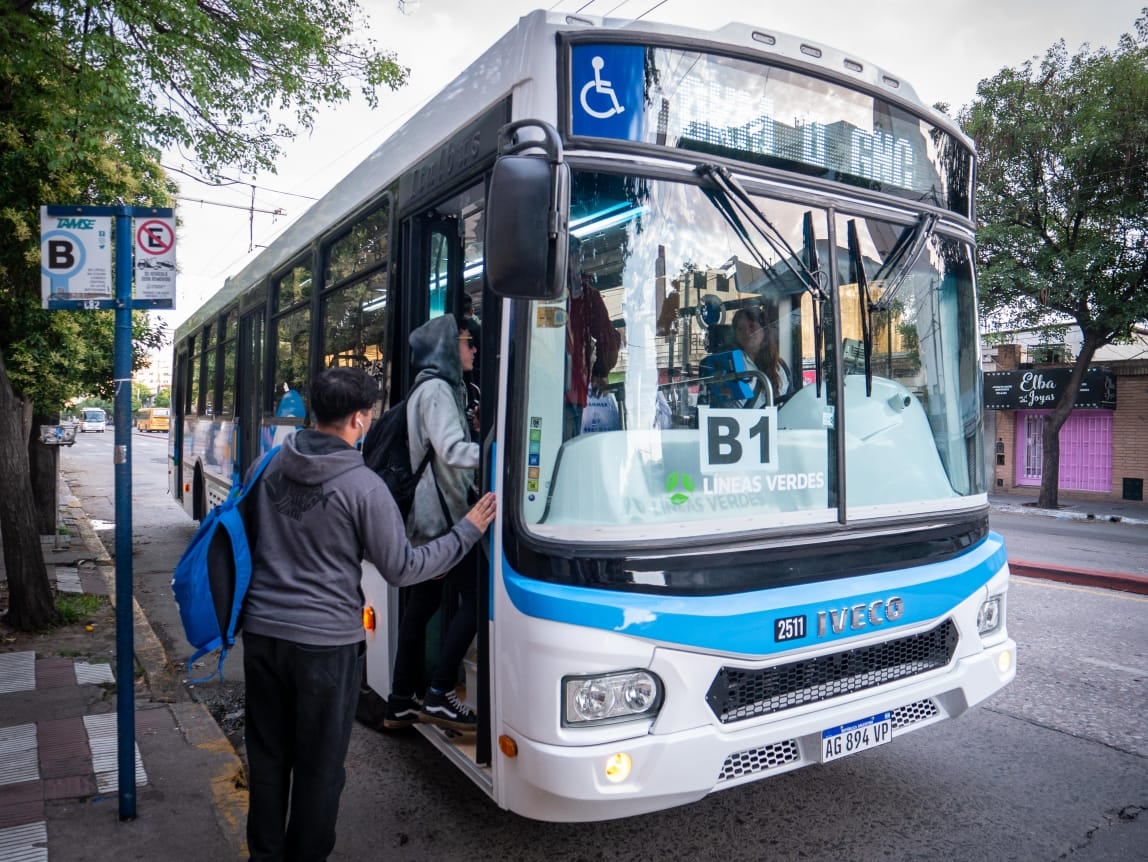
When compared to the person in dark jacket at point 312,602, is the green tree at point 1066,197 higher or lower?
higher

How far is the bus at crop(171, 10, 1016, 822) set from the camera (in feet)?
9.09

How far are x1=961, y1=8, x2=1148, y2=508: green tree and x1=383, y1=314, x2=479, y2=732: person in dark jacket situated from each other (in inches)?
679

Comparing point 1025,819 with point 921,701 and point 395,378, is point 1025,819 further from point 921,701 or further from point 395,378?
point 395,378

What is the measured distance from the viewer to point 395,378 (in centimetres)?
409

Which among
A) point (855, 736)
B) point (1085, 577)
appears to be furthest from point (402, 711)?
point (1085, 577)

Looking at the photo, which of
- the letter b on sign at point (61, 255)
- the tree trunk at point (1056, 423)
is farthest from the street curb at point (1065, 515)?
the letter b on sign at point (61, 255)

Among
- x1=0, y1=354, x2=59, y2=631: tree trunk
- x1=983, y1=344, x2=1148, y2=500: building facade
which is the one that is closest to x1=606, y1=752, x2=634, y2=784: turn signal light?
x1=0, y1=354, x2=59, y2=631: tree trunk

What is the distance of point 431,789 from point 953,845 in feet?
7.26

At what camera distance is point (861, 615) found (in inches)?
124

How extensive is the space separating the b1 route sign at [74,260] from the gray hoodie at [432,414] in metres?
1.43

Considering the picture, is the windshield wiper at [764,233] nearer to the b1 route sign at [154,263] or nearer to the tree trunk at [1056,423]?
the b1 route sign at [154,263]

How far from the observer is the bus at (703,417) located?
2771 mm

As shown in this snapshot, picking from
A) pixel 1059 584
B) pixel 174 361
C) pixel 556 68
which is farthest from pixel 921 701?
pixel 174 361

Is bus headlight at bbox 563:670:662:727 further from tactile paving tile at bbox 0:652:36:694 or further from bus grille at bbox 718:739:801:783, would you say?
tactile paving tile at bbox 0:652:36:694
